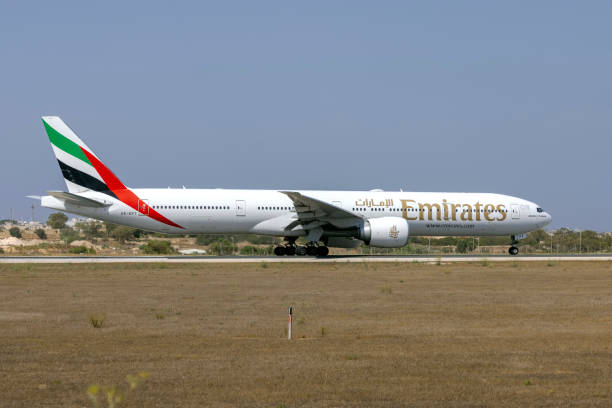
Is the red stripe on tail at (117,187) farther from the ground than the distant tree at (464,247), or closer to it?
farther from the ground

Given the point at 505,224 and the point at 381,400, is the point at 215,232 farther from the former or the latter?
the point at 381,400

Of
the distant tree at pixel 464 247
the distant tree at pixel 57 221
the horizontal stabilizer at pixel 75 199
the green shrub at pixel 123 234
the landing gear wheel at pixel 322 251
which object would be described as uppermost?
the distant tree at pixel 57 221

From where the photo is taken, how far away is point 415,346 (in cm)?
1086

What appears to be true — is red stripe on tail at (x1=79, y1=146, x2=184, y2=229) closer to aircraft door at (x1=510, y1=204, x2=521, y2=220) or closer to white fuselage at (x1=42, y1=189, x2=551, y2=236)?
white fuselage at (x1=42, y1=189, x2=551, y2=236)

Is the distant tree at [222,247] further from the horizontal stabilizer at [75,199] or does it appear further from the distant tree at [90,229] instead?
the distant tree at [90,229]

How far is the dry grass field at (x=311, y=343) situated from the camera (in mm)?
7953

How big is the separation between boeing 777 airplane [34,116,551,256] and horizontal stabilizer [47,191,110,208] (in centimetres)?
4

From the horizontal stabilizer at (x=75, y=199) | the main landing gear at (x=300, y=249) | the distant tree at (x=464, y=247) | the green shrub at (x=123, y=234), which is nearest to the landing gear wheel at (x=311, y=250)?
the main landing gear at (x=300, y=249)

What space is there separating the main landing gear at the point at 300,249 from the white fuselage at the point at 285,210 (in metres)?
0.74

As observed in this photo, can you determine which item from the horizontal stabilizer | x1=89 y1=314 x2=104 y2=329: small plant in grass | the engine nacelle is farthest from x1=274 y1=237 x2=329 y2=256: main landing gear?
x1=89 y1=314 x2=104 y2=329: small plant in grass

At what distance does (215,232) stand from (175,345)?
77.4 ft

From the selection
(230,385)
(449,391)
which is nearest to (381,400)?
(449,391)

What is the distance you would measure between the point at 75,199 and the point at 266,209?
8469 millimetres

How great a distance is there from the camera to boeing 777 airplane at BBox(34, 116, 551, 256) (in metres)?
32.4
